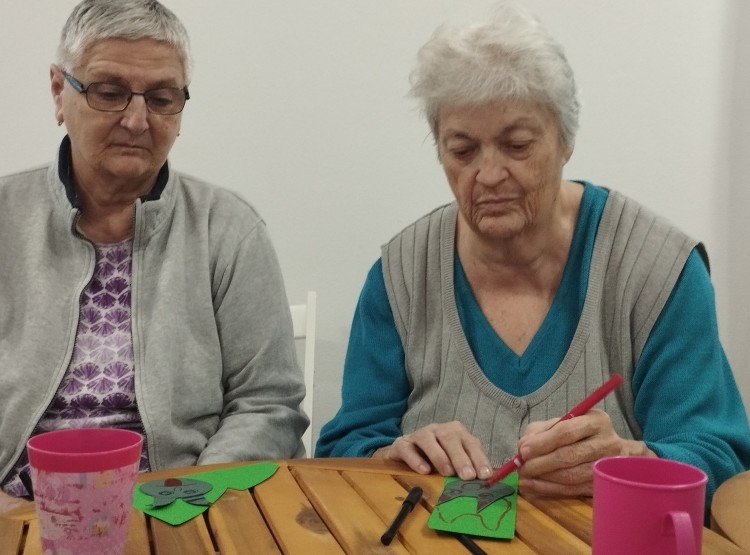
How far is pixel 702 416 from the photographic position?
144 cm

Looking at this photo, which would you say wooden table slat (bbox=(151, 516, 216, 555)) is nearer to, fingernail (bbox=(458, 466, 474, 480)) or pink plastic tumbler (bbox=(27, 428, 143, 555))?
pink plastic tumbler (bbox=(27, 428, 143, 555))

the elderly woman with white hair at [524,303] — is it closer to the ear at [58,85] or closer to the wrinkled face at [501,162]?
the wrinkled face at [501,162]

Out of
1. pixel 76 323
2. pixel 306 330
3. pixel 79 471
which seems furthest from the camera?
pixel 306 330

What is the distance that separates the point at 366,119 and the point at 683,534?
1.93m

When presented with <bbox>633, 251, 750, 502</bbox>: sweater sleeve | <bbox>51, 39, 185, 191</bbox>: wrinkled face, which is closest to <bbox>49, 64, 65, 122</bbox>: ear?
<bbox>51, 39, 185, 191</bbox>: wrinkled face

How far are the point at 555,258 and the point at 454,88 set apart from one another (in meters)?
0.37

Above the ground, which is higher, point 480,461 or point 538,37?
point 538,37

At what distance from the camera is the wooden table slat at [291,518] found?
99 centimetres

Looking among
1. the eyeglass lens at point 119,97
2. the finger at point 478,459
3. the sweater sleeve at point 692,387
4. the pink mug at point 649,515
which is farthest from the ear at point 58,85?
the pink mug at point 649,515

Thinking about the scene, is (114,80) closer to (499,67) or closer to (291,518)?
(499,67)

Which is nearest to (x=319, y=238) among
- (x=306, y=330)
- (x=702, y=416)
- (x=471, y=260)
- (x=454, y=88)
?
(x=306, y=330)

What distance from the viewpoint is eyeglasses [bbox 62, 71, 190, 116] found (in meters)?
1.69

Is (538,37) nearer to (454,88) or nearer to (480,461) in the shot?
(454,88)

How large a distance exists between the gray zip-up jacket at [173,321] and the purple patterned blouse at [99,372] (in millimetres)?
21
